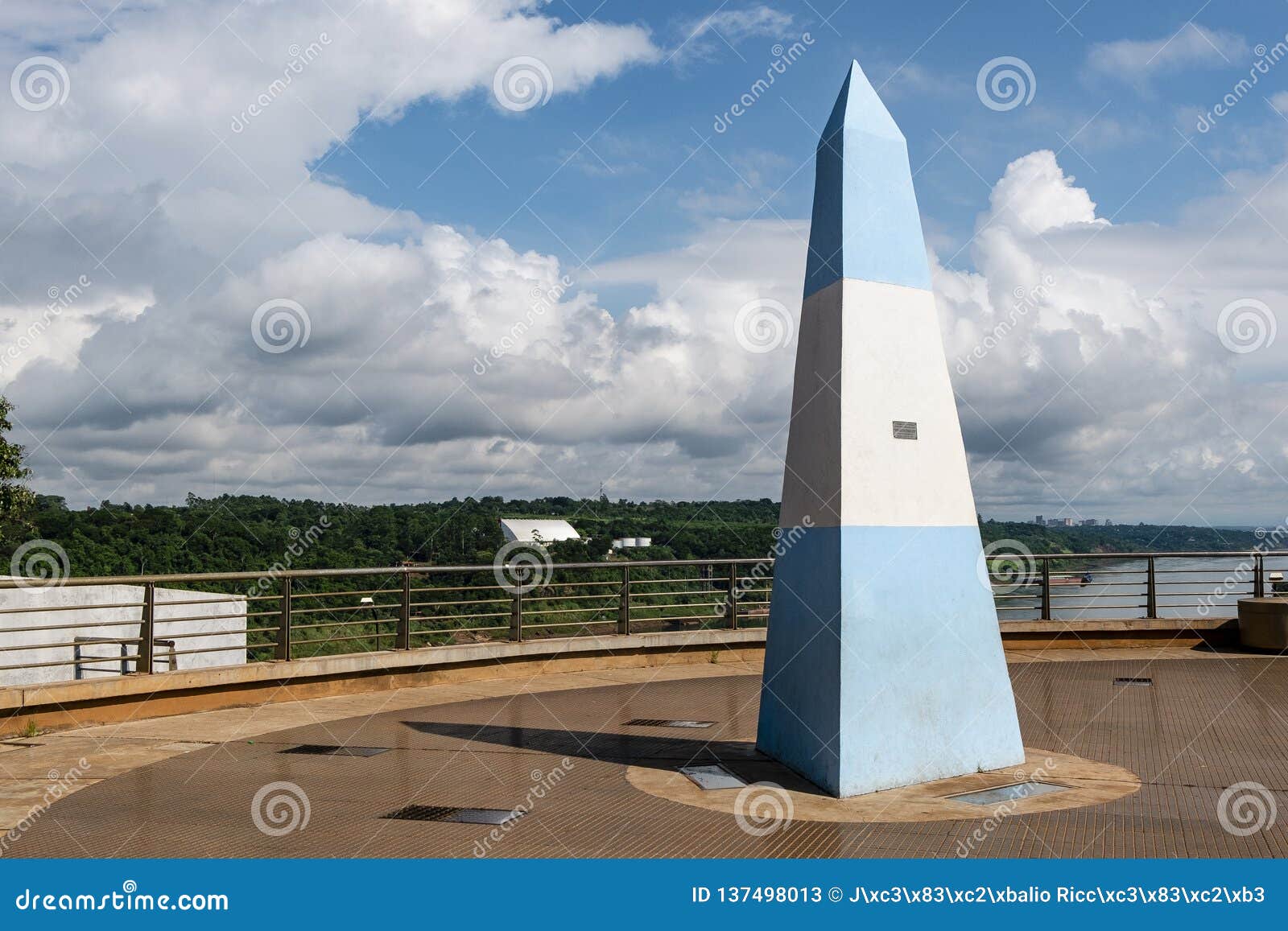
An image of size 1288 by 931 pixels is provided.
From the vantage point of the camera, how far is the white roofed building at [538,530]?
26141 mm

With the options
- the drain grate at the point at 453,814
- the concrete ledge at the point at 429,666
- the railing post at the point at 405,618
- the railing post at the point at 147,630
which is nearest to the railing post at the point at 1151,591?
the concrete ledge at the point at 429,666

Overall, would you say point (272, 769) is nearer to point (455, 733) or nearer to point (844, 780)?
point (455, 733)

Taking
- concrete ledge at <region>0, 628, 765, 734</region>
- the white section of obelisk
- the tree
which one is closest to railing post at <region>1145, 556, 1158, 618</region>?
concrete ledge at <region>0, 628, 765, 734</region>

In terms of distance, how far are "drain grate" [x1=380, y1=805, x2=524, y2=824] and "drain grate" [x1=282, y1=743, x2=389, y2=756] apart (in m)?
2.21

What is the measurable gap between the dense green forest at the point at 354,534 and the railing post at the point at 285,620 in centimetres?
Answer: 601

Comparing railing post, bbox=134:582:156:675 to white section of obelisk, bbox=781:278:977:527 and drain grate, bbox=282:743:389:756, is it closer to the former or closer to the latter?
drain grate, bbox=282:743:389:756

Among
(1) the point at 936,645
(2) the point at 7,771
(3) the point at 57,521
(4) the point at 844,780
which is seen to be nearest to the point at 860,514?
(1) the point at 936,645

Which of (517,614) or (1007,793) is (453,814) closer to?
(1007,793)

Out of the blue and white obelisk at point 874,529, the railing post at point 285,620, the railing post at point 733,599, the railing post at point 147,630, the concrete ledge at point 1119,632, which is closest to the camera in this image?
the blue and white obelisk at point 874,529

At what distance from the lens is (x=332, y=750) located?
9180 mm

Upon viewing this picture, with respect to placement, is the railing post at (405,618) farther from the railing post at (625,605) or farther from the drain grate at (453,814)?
the drain grate at (453,814)

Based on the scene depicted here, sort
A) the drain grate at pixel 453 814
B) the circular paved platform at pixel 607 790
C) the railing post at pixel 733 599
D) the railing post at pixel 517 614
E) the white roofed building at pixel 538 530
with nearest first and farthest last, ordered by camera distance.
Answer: the circular paved platform at pixel 607 790 → the drain grate at pixel 453 814 → the railing post at pixel 517 614 → the railing post at pixel 733 599 → the white roofed building at pixel 538 530

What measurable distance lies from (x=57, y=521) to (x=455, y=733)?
25.5m

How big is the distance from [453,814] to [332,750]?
9.19 feet
